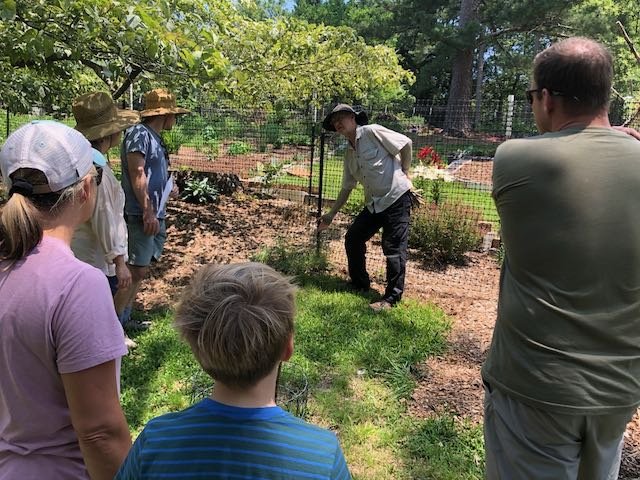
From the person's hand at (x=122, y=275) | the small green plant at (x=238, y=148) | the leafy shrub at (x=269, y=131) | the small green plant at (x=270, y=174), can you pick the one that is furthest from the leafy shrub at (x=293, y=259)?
the small green plant at (x=238, y=148)

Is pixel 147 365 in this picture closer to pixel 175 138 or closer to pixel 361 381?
pixel 361 381

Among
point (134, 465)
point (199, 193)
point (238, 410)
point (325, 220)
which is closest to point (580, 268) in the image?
point (238, 410)

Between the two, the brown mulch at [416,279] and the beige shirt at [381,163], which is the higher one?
the beige shirt at [381,163]

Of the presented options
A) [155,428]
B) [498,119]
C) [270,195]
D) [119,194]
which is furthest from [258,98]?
[155,428]

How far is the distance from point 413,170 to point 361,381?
5682 mm

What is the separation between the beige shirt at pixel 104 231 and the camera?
3.20m

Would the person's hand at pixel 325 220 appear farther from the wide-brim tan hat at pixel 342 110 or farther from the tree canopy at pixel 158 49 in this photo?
the tree canopy at pixel 158 49

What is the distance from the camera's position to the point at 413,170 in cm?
891

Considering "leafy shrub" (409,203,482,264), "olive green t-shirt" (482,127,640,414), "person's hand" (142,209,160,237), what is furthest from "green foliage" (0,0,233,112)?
"leafy shrub" (409,203,482,264)

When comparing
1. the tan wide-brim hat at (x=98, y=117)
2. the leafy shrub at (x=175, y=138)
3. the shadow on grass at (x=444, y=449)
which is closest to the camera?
the shadow on grass at (x=444, y=449)

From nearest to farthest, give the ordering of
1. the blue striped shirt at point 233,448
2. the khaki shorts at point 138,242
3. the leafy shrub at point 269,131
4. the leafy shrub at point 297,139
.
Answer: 1. the blue striped shirt at point 233,448
2. the khaki shorts at point 138,242
3. the leafy shrub at point 269,131
4. the leafy shrub at point 297,139

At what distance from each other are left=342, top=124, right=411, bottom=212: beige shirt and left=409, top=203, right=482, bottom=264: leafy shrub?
1.69 metres

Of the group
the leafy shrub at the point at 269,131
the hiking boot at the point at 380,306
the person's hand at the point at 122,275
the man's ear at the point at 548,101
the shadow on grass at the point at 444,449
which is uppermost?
the man's ear at the point at 548,101

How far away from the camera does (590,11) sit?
22.0 metres
